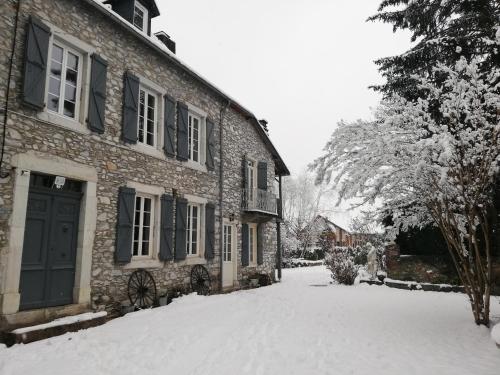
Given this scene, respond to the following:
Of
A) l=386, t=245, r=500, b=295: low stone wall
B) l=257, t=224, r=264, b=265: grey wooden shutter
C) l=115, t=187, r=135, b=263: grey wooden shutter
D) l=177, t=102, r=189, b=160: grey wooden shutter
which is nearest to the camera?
l=115, t=187, r=135, b=263: grey wooden shutter

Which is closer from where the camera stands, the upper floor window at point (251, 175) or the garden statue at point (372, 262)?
the upper floor window at point (251, 175)

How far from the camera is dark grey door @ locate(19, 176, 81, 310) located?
5609mm

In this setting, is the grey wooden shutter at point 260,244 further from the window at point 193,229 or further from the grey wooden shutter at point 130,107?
the grey wooden shutter at point 130,107

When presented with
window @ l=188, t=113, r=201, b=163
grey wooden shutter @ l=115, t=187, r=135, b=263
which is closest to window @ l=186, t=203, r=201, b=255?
window @ l=188, t=113, r=201, b=163

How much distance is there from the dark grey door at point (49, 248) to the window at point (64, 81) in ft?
5.00

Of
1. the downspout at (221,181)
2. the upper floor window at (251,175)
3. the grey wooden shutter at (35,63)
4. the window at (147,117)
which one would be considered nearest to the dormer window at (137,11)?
the window at (147,117)

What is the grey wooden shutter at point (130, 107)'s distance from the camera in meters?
7.46

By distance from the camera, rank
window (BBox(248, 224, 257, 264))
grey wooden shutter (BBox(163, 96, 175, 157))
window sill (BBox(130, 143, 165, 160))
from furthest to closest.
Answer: window (BBox(248, 224, 257, 264)) < grey wooden shutter (BBox(163, 96, 175, 157)) < window sill (BBox(130, 143, 165, 160))

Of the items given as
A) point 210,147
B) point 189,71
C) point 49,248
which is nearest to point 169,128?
point 189,71

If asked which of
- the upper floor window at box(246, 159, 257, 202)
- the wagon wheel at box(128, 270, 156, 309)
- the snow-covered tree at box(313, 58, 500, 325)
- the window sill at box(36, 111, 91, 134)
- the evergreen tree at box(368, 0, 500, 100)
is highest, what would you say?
the evergreen tree at box(368, 0, 500, 100)

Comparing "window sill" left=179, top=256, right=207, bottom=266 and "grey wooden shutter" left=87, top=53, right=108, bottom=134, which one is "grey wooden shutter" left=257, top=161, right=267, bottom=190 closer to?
"window sill" left=179, top=256, right=207, bottom=266

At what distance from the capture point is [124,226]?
7098mm

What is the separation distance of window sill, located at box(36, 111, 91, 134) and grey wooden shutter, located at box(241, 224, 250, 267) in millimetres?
6620

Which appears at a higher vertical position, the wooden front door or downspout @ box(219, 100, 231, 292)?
downspout @ box(219, 100, 231, 292)
